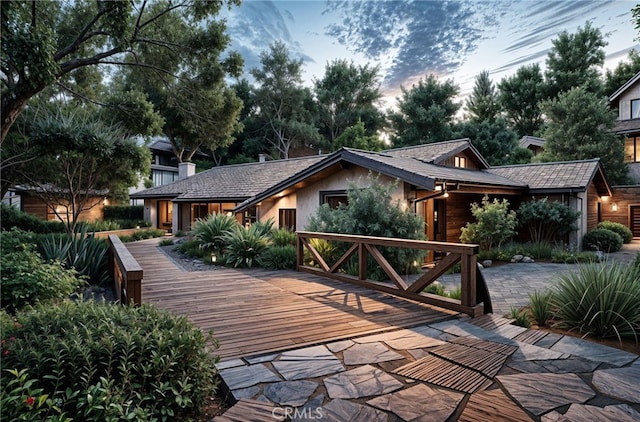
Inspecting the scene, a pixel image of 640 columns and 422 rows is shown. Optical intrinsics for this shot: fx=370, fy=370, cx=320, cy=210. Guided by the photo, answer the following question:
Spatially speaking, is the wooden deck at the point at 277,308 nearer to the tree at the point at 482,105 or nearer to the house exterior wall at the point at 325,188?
the house exterior wall at the point at 325,188

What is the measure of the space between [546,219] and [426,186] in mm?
6716

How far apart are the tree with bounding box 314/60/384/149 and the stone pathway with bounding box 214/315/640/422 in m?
33.6

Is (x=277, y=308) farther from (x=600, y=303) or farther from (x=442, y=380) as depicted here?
(x=600, y=303)

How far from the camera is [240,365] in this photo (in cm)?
329

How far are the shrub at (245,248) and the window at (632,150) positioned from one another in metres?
22.0

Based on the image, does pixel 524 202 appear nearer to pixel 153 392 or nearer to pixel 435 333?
pixel 435 333

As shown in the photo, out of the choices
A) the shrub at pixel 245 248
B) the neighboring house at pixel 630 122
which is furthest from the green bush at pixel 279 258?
the neighboring house at pixel 630 122

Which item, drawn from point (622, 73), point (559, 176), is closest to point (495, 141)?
point (622, 73)

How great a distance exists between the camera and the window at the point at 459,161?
14711 millimetres

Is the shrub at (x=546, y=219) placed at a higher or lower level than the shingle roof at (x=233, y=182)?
lower

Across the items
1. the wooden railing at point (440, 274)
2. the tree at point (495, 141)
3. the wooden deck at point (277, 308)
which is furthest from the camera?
the tree at point (495, 141)

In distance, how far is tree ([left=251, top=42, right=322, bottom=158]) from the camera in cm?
3494

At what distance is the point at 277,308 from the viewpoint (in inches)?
206

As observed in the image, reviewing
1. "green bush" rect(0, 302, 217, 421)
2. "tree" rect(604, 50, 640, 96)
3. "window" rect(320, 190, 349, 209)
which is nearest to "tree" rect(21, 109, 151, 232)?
"window" rect(320, 190, 349, 209)
